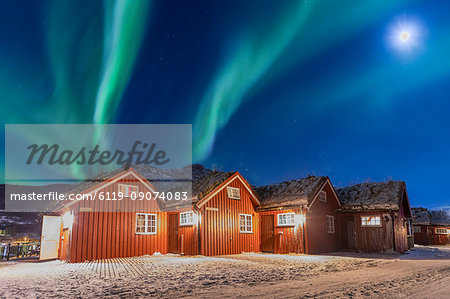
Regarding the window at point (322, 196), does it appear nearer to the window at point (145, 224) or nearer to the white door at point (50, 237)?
the window at point (145, 224)

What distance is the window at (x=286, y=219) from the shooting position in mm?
20594

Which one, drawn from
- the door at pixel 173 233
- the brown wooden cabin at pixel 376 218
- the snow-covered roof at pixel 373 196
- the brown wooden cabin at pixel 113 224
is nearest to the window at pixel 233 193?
the door at pixel 173 233

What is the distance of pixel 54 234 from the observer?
20859 millimetres

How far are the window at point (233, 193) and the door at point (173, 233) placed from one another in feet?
12.5

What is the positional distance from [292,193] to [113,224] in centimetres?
1199

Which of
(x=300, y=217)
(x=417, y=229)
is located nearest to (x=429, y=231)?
(x=417, y=229)

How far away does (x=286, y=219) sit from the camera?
20.9 metres

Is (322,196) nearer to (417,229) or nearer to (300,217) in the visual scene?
(300,217)

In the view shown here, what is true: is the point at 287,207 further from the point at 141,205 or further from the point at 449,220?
the point at 449,220

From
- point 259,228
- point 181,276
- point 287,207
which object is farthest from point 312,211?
point 181,276

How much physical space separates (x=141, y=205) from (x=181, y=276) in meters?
9.91

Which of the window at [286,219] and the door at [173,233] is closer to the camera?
the door at [173,233]

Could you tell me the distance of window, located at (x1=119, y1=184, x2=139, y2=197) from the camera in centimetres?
1852

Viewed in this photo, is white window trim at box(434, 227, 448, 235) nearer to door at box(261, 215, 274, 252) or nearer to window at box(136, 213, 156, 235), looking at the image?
door at box(261, 215, 274, 252)
